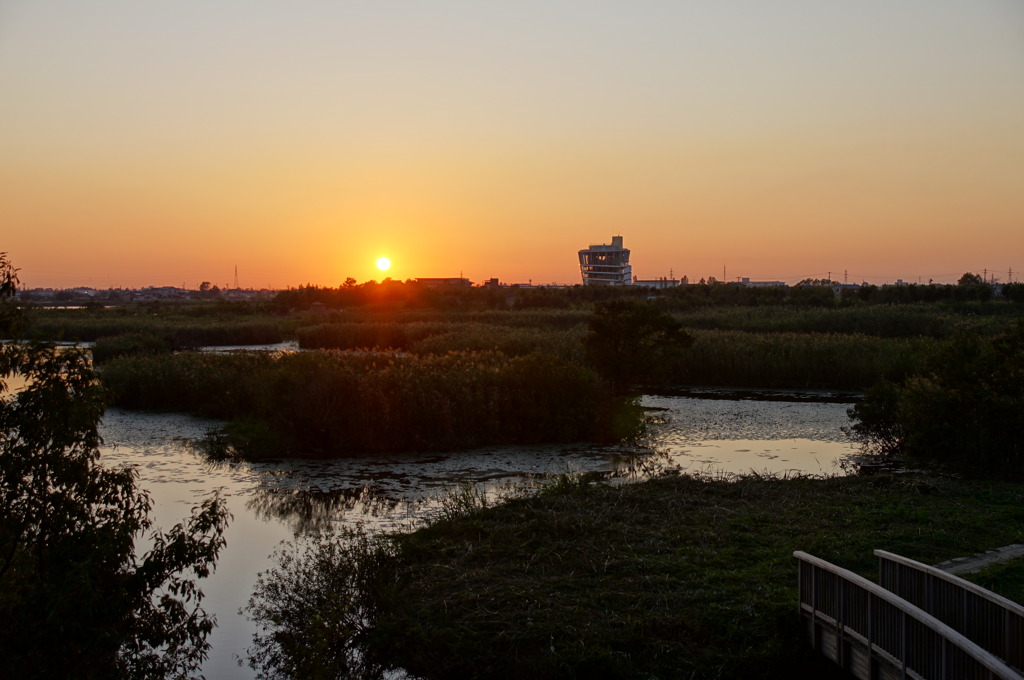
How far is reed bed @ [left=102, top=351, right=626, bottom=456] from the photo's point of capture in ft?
63.7

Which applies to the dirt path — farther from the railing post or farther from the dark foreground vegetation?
the dark foreground vegetation

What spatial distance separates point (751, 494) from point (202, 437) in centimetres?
1357

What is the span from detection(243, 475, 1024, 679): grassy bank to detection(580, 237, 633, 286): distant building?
153m

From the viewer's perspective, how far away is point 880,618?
7391 millimetres

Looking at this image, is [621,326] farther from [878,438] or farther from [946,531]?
[946,531]

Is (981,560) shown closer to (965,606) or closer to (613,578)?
(965,606)

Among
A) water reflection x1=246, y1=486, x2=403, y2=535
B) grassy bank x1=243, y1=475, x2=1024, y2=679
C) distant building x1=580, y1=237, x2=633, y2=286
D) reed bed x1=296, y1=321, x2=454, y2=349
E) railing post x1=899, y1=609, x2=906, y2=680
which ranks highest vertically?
distant building x1=580, y1=237, x2=633, y2=286

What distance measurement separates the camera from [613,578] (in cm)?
965

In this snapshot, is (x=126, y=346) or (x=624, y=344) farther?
(x=126, y=346)

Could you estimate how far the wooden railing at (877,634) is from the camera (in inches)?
251

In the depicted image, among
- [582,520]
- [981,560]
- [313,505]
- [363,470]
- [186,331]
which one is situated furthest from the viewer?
[186,331]

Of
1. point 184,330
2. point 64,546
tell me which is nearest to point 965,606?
point 64,546

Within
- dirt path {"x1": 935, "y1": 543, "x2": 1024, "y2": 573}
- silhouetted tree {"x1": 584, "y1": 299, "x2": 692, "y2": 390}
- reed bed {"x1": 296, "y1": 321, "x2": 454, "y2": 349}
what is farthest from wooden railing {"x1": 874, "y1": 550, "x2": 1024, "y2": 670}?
reed bed {"x1": 296, "y1": 321, "x2": 454, "y2": 349}

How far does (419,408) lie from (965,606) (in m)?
14.1
